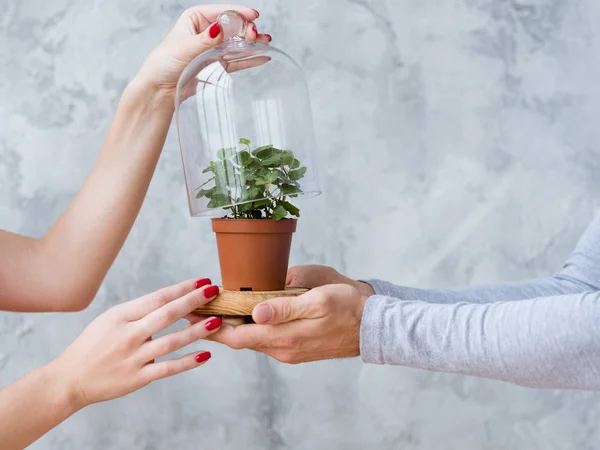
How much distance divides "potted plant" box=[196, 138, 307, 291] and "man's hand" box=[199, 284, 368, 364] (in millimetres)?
91

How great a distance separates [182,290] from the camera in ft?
3.64

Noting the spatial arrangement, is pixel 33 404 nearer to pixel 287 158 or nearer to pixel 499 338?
pixel 287 158

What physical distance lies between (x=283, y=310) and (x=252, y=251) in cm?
13

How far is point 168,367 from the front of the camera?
42.9 inches

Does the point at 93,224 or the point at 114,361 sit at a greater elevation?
the point at 93,224

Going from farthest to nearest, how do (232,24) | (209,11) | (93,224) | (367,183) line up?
(367,183), (93,224), (209,11), (232,24)

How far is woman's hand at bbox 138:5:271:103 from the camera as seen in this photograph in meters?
1.29

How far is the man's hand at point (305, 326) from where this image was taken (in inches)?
41.5

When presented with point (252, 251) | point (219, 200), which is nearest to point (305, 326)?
point (252, 251)

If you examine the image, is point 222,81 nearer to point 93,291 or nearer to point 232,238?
point 232,238

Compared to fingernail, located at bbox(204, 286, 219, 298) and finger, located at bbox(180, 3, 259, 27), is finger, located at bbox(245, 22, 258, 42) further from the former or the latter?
fingernail, located at bbox(204, 286, 219, 298)

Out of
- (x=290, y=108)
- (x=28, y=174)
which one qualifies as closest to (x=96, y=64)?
(x=28, y=174)

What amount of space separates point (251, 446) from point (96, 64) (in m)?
1.01

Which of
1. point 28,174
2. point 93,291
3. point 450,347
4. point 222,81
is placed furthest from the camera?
point 28,174
